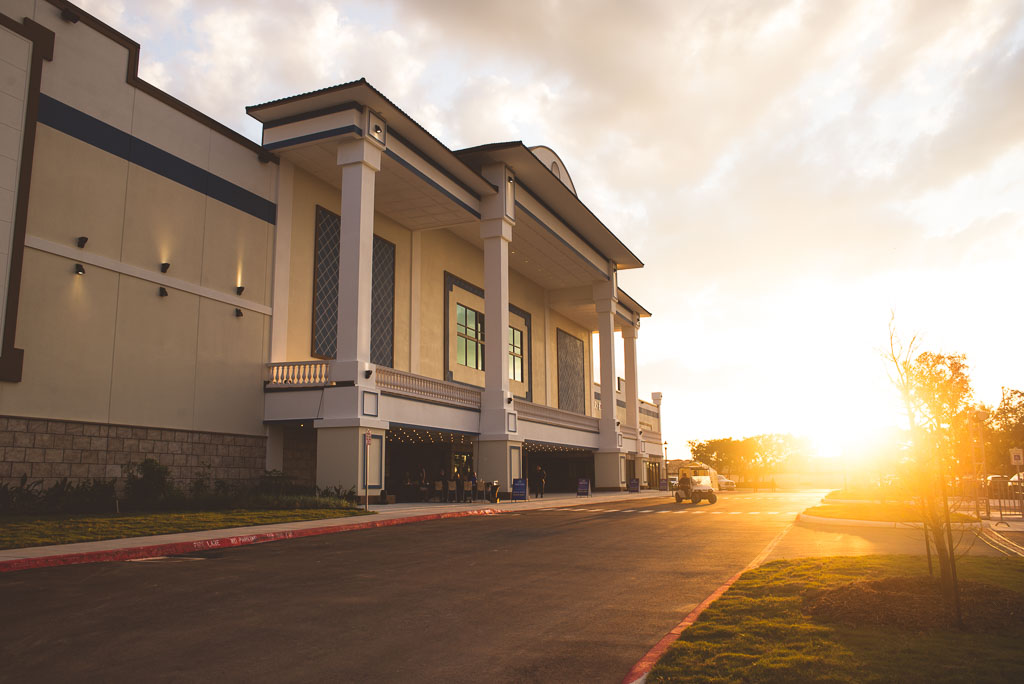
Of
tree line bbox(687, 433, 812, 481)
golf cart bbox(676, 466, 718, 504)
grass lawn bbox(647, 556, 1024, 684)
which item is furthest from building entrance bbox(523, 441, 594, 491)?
tree line bbox(687, 433, 812, 481)

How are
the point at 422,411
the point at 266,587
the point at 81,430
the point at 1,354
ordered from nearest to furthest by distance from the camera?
1. the point at 266,587
2. the point at 1,354
3. the point at 81,430
4. the point at 422,411

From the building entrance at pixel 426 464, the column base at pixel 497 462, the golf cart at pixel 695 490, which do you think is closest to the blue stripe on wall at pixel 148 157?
the building entrance at pixel 426 464

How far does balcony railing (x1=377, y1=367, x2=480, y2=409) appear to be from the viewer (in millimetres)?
29250

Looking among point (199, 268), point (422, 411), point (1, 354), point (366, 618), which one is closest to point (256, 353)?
A: point (199, 268)

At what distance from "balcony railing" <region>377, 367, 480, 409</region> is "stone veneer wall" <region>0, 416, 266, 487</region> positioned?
4.96m

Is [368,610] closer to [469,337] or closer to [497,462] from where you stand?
[497,462]

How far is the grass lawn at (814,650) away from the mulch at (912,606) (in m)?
0.14

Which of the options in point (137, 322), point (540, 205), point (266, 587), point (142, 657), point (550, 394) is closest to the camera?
point (142, 657)

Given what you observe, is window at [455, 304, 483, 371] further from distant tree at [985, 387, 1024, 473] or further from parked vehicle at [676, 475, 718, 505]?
distant tree at [985, 387, 1024, 473]

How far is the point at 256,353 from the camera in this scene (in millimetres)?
28594

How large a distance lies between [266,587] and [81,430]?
49.0ft

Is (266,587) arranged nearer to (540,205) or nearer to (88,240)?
(88,240)

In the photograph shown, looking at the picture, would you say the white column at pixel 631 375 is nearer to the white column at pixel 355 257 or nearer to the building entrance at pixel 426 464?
the building entrance at pixel 426 464

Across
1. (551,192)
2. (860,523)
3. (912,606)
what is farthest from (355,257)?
(912,606)
